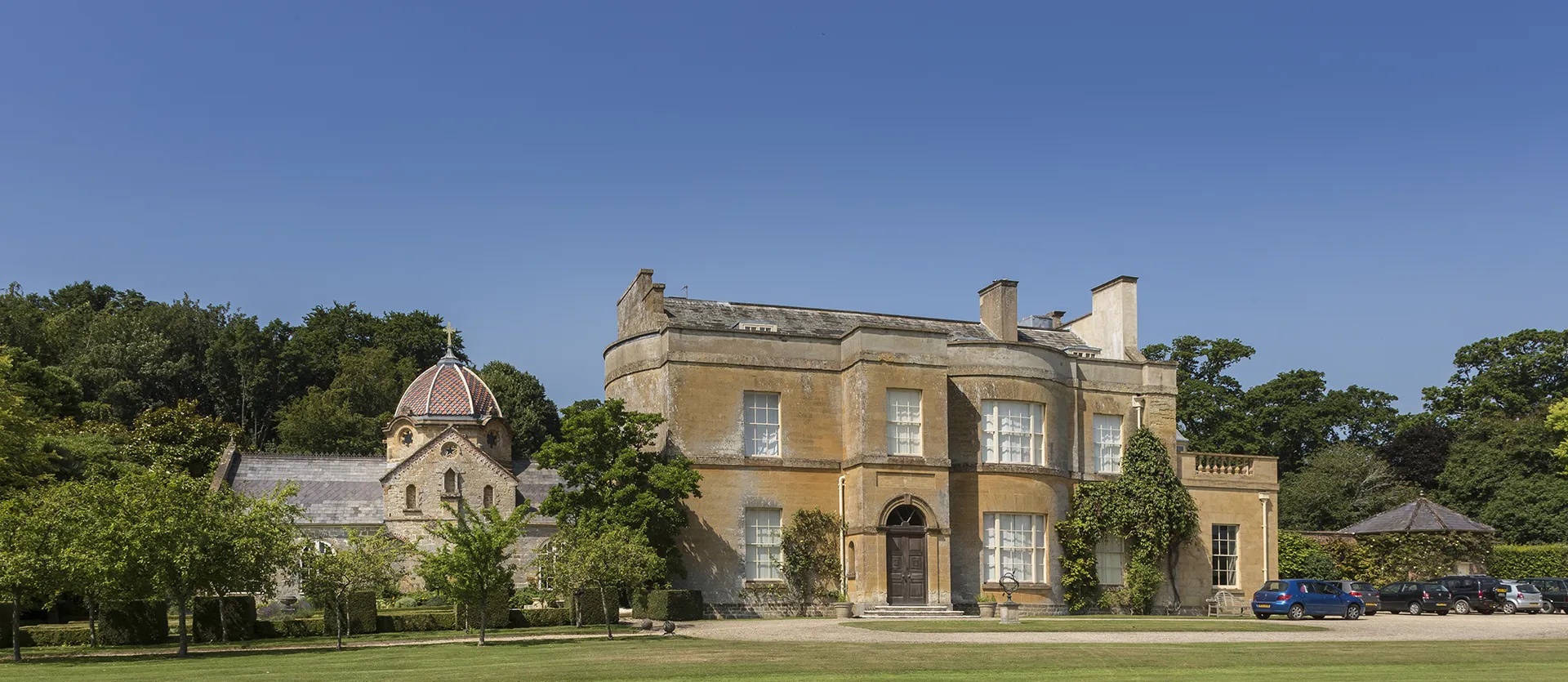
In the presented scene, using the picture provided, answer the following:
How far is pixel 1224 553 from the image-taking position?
40656 mm

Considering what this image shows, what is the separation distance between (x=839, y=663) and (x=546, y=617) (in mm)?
13166

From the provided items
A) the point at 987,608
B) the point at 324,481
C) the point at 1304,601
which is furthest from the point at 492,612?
the point at 324,481

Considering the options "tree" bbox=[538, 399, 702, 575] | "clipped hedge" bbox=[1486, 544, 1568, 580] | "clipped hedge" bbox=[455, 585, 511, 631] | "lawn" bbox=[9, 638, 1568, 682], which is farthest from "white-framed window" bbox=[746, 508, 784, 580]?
"clipped hedge" bbox=[1486, 544, 1568, 580]

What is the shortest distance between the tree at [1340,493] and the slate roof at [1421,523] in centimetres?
2244

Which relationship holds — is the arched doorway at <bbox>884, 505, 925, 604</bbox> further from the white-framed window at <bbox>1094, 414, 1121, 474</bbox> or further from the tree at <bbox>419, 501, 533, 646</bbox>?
the tree at <bbox>419, 501, 533, 646</bbox>

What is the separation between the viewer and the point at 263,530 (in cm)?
2678

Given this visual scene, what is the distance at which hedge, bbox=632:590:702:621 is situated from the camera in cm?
3244

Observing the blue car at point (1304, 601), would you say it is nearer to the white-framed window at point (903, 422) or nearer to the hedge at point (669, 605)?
the white-framed window at point (903, 422)

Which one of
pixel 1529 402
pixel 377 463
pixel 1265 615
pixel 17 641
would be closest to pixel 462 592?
pixel 17 641

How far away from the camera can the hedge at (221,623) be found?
28719 millimetres

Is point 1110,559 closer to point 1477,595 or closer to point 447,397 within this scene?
point 1477,595

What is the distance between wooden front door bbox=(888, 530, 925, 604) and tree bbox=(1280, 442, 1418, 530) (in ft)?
134

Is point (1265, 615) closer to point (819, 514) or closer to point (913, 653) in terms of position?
→ point (819, 514)

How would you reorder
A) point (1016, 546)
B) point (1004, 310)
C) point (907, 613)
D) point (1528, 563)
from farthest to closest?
point (1528, 563)
point (1004, 310)
point (1016, 546)
point (907, 613)
